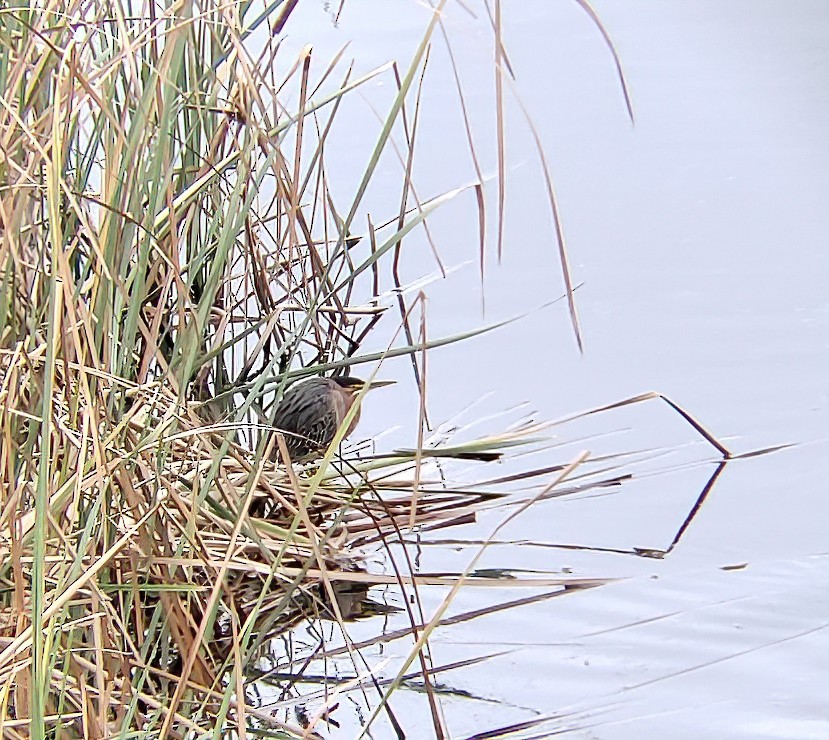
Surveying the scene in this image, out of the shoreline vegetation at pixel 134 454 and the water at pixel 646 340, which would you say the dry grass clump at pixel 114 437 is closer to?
the shoreline vegetation at pixel 134 454

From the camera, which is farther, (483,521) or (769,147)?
(769,147)

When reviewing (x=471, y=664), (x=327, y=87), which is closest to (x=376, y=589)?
(x=471, y=664)

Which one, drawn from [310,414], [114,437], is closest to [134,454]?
[114,437]

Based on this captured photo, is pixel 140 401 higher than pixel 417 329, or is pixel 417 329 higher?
pixel 140 401

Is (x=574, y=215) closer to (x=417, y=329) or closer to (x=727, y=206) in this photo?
(x=727, y=206)

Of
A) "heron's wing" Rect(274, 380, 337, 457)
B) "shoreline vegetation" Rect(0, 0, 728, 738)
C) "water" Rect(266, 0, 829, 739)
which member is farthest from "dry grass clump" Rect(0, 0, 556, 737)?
"heron's wing" Rect(274, 380, 337, 457)

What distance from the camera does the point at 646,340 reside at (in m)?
2.39

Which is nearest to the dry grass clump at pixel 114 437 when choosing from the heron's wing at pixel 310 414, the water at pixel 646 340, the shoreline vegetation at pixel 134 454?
the shoreline vegetation at pixel 134 454

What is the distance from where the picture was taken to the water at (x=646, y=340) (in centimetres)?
155

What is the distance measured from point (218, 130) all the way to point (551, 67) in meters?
1.79

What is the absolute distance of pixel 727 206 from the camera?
112 inches

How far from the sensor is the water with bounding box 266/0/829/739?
155 cm

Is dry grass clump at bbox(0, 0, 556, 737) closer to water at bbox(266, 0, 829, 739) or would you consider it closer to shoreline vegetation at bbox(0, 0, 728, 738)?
shoreline vegetation at bbox(0, 0, 728, 738)

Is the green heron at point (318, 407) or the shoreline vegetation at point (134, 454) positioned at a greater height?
the shoreline vegetation at point (134, 454)
